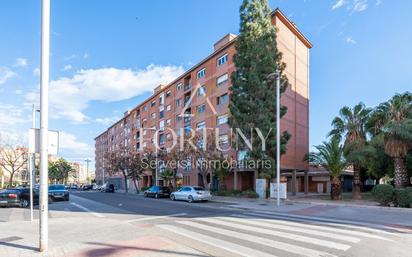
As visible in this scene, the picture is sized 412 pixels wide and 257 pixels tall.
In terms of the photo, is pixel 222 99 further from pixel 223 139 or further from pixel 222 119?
pixel 223 139

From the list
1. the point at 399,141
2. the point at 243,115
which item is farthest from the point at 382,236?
the point at 243,115

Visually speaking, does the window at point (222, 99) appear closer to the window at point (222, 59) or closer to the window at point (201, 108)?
the window at point (201, 108)

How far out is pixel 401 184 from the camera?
25.7 meters

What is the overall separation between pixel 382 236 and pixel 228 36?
33636 mm

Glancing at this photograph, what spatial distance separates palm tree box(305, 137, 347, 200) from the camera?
93.6 feet

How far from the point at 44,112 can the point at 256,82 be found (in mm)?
23000

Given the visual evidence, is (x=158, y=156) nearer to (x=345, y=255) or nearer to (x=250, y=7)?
(x=250, y=7)

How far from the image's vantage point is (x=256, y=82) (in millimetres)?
29188

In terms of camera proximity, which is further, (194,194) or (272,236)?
(194,194)

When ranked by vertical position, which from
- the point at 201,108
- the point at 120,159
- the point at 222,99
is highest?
the point at 222,99

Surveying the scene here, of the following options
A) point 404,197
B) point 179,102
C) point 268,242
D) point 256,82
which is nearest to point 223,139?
point 256,82

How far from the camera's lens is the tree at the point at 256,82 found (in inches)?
1144

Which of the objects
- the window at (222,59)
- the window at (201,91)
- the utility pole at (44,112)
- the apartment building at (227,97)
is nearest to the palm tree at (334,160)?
the apartment building at (227,97)

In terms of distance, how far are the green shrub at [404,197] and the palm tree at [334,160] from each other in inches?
308
